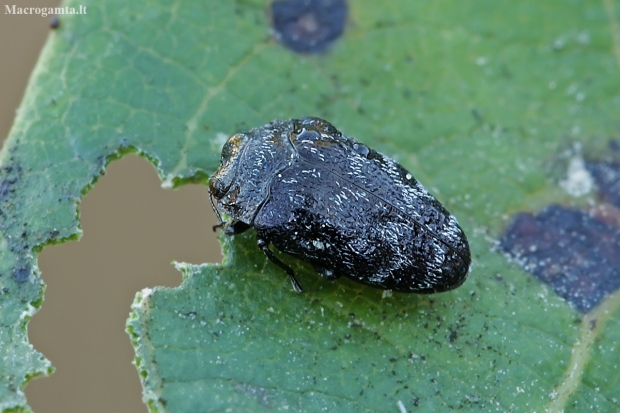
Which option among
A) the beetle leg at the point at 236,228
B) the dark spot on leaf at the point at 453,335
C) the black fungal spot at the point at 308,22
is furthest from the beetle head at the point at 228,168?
the dark spot on leaf at the point at 453,335

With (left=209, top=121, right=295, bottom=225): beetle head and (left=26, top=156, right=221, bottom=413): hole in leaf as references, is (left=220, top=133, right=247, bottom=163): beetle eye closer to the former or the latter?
(left=209, top=121, right=295, bottom=225): beetle head

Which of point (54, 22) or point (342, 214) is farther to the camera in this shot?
point (54, 22)

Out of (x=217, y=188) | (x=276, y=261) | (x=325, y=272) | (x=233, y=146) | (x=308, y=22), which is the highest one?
(x=308, y=22)

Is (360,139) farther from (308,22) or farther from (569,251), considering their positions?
(569,251)

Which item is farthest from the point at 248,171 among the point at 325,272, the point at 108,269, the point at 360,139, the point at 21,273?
the point at 108,269

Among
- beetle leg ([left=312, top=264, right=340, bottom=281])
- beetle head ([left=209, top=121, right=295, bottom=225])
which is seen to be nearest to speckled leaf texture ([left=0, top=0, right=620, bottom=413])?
beetle leg ([left=312, top=264, right=340, bottom=281])

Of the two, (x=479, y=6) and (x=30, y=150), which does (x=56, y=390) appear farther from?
(x=479, y=6)

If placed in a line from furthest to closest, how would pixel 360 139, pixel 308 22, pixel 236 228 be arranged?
pixel 308 22 < pixel 360 139 < pixel 236 228
